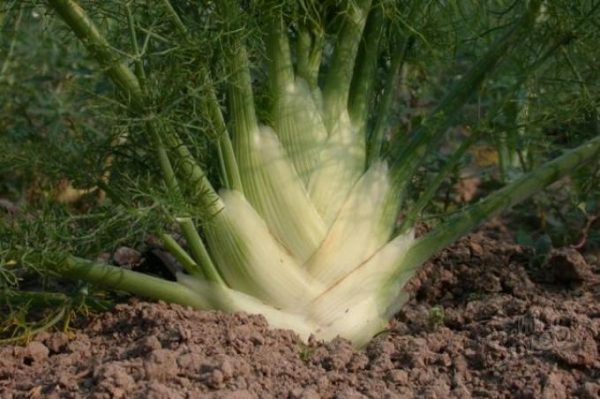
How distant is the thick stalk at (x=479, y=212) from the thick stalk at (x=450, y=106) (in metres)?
0.17

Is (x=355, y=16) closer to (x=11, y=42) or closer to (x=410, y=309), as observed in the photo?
(x=410, y=309)

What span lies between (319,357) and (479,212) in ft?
2.02

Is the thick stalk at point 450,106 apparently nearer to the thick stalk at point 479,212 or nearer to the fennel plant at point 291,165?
the fennel plant at point 291,165

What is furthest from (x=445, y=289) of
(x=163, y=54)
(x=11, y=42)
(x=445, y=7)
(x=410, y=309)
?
(x=11, y=42)

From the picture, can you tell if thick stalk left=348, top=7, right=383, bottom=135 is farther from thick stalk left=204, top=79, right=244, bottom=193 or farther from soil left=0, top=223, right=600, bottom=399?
soil left=0, top=223, right=600, bottom=399

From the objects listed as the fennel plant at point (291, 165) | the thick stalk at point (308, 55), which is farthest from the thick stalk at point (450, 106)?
the thick stalk at point (308, 55)

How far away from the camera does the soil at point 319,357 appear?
221cm

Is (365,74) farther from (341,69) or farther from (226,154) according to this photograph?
(226,154)

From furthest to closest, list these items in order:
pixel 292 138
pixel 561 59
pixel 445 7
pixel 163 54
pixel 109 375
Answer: pixel 561 59 → pixel 445 7 → pixel 292 138 → pixel 163 54 → pixel 109 375

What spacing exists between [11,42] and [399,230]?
6.06 ft

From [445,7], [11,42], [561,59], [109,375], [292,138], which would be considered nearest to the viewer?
[109,375]

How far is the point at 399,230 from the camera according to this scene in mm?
2777

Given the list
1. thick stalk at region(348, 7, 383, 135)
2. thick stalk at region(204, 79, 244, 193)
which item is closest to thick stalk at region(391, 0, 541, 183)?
thick stalk at region(348, 7, 383, 135)

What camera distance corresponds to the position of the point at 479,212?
2.76 meters
